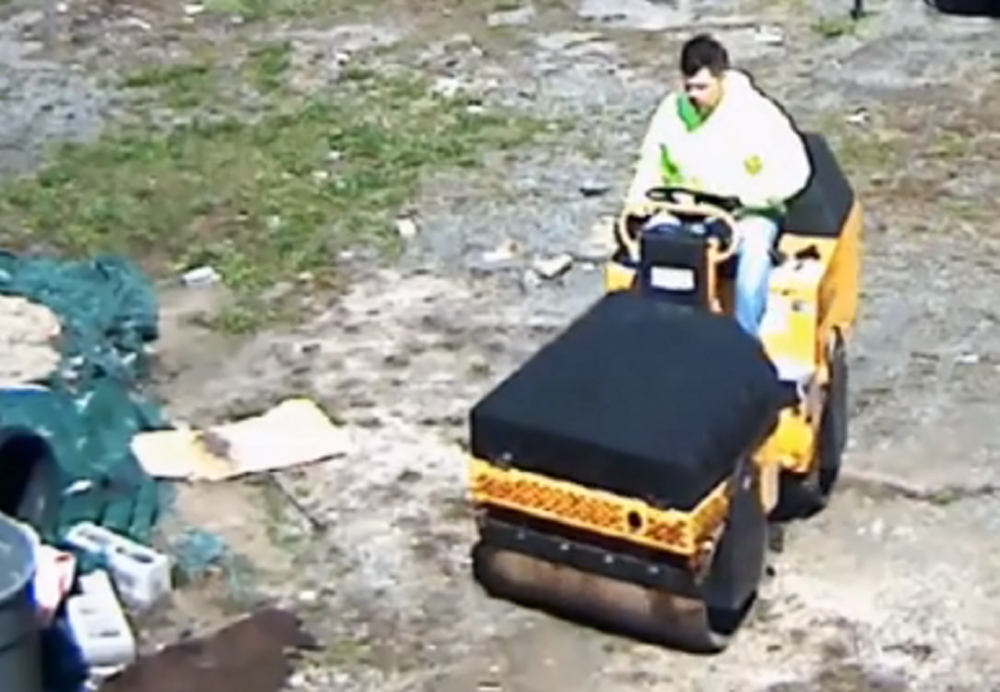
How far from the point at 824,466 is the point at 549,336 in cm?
175

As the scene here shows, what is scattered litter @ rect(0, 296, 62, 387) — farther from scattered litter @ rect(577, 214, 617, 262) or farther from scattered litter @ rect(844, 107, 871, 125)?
scattered litter @ rect(844, 107, 871, 125)

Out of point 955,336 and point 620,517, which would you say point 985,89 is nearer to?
point 955,336

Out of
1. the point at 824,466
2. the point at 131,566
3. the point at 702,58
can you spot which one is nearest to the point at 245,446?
the point at 131,566

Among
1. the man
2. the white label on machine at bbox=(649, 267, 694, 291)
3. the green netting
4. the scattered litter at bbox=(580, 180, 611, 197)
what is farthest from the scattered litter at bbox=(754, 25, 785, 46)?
the white label on machine at bbox=(649, 267, 694, 291)

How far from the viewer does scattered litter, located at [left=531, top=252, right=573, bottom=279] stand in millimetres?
9820

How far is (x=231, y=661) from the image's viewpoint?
6.88m

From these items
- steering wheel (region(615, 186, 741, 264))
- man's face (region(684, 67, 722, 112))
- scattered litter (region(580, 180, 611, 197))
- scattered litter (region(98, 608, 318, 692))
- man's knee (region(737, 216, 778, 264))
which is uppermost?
man's face (region(684, 67, 722, 112))

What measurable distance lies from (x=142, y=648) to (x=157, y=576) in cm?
28

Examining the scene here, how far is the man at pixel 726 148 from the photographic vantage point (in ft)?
24.2

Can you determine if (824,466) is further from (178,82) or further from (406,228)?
(178,82)

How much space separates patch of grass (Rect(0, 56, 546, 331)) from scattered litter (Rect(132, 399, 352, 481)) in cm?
104

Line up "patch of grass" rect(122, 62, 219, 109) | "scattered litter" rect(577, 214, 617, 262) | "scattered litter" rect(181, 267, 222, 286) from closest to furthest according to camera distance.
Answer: "scattered litter" rect(181, 267, 222, 286)
"scattered litter" rect(577, 214, 617, 262)
"patch of grass" rect(122, 62, 219, 109)

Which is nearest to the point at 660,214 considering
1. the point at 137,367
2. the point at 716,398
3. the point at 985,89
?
the point at 716,398

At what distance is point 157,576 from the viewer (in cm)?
714
